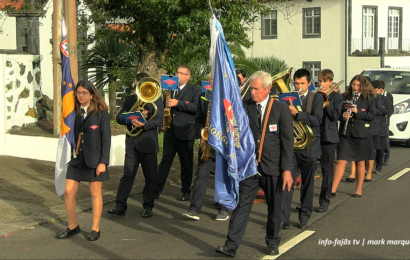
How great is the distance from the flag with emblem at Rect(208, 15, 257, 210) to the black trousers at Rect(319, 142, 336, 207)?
107 inches

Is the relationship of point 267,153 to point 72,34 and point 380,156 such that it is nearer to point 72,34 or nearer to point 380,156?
point 72,34

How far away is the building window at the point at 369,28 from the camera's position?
33.0 m

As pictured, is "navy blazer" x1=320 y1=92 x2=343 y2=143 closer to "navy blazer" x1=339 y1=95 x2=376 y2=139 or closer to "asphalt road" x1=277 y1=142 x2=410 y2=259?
"navy blazer" x1=339 y1=95 x2=376 y2=139

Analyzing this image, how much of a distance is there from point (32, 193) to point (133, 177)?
1.98 metres

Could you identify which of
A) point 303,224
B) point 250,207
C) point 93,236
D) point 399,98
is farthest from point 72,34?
point 399,98

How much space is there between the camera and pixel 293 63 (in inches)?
1336

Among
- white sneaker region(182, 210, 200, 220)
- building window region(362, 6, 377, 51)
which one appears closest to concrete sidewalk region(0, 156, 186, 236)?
white sneaker region(182, 210, 200, 220)

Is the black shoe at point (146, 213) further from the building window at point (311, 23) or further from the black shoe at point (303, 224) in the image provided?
the building window at point (311, 23)

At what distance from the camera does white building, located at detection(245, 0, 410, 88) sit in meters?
32.2

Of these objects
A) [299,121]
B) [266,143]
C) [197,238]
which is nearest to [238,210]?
[266,143]

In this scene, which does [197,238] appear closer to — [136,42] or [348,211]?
[348,211]

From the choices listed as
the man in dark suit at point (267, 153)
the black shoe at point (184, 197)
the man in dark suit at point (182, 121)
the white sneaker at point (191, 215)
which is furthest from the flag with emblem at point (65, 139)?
the black shoe at point (184, 197)

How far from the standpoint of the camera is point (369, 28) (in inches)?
1315

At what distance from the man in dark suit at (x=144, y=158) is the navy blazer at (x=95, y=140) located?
108 centimetres
